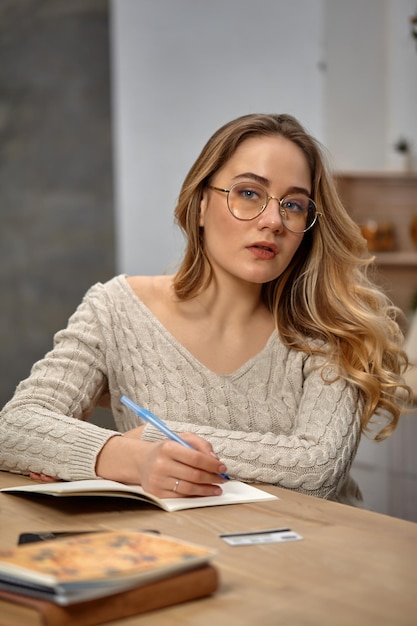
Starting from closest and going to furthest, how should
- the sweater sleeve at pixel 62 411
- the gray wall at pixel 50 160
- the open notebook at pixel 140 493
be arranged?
the open notebook at pixel 140 493 → the sweater sleeve at pixel 62 411 → the gray wall at pixel 50 160

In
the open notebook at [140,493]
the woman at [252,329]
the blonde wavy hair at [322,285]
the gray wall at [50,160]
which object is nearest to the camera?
the open notebook at [140,493]

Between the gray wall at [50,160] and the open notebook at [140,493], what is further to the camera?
the gray wall at [50,160]

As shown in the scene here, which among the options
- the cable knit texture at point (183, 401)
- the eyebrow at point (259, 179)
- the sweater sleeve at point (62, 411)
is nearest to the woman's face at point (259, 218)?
the eyebrow at point (259, 179)

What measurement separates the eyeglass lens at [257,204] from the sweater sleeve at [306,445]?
14.2 inches

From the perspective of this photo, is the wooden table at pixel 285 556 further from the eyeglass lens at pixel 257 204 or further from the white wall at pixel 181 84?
the white wall at pixel 181 84

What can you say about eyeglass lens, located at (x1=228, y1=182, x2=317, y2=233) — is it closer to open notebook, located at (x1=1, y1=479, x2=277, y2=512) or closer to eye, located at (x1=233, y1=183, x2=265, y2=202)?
eye, located at (x1=233, y1=183, x2=265, y2=202)

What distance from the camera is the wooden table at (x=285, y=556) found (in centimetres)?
101

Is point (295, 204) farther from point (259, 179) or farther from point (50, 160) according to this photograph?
point (50, 160)

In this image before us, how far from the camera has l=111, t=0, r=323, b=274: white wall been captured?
5.62 meters

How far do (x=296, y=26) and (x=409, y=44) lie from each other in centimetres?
74

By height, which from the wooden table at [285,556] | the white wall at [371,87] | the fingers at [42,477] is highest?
the white wall at [371,87]

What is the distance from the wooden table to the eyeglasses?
0.63 meters

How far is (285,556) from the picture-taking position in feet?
3.95

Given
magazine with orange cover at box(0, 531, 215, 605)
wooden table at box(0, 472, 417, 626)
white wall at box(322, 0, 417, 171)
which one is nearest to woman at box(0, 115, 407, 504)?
wooden table at box(0, 472, 417, 626)
